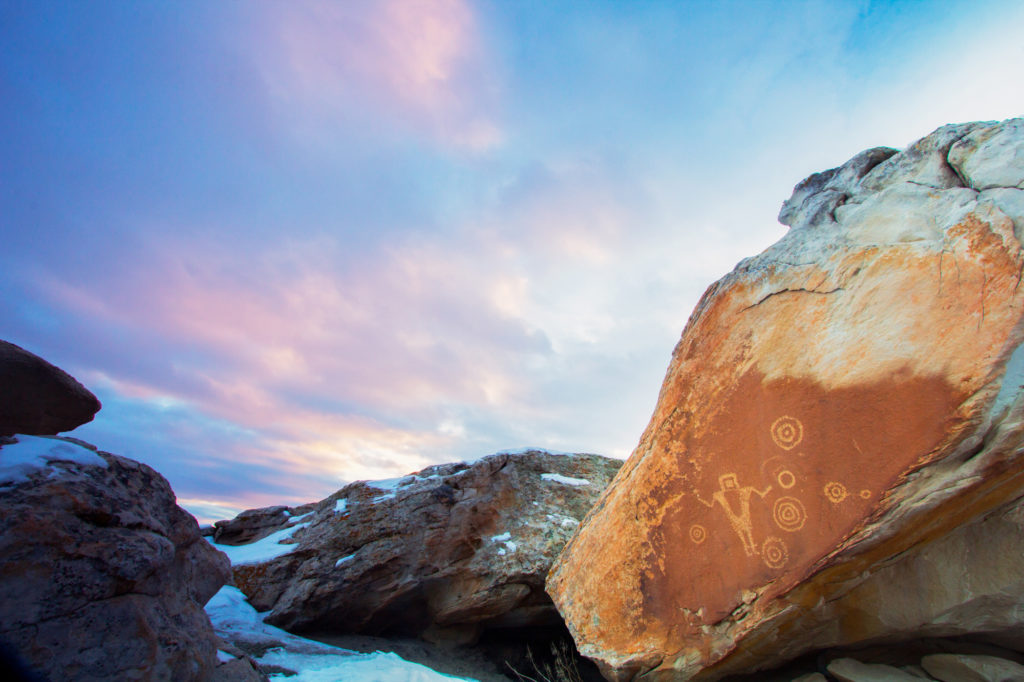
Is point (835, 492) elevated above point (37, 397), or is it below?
below

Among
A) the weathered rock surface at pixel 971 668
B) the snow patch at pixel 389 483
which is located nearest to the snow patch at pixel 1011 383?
the weathered rock surface at pixel 971 668

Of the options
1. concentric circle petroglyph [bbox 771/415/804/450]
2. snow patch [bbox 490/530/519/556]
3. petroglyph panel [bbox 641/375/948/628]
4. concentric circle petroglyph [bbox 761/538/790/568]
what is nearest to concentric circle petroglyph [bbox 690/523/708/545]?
petroglyph panel [bbox 641/375/948/628]

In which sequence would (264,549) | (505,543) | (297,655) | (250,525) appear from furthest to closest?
1. (250,525)
2. (264,549)
3. (505,543)
4. (297,655)

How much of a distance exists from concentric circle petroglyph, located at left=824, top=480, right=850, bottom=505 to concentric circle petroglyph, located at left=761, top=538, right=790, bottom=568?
1.99 feet

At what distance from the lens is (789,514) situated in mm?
4059

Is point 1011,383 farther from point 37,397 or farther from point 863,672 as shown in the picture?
point 37,397

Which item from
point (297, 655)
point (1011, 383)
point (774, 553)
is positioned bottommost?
point (297, 655)

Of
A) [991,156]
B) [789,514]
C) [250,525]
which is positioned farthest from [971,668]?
[250,525]

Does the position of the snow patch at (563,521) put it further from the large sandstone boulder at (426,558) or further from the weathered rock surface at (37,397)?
the weathered rock surface at (37,397)

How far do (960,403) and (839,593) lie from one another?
2.18 metres

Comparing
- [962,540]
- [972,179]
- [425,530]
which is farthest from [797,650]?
[425,530]

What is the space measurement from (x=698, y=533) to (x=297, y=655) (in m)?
6.11

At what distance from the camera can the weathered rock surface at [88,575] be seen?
2852 mm

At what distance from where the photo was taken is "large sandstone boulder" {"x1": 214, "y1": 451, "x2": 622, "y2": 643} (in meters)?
8.24
